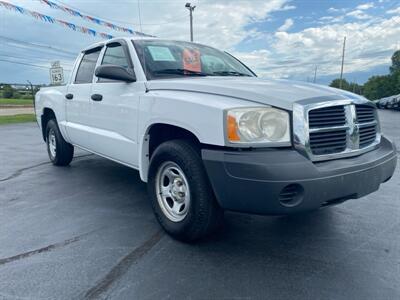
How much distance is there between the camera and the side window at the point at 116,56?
13.1 ft

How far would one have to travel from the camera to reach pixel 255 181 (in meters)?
2.43

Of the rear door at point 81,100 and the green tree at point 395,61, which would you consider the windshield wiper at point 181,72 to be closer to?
the rear door at point 81,100

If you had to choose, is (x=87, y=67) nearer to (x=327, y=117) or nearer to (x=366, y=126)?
(x=327, y=117)

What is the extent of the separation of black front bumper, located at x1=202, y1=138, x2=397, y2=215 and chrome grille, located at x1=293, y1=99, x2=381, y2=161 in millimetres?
105

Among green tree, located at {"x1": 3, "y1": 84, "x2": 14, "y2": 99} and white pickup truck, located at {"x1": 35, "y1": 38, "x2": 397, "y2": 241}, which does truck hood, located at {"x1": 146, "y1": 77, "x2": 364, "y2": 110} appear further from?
green tree, located at {"x1": 3, "y1": 84, "x2": 14, "y2": 99}

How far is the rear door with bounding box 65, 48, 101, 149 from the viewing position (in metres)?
4.66

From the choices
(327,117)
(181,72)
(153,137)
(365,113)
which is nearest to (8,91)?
(181,72)

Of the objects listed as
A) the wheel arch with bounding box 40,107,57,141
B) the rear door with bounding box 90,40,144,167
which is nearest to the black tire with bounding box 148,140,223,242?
the rear door with bounding box 90,40,144,167

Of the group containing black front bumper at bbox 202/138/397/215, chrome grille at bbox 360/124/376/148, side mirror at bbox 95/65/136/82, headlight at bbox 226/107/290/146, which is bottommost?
black front bumper at bbox 202/138/397/215

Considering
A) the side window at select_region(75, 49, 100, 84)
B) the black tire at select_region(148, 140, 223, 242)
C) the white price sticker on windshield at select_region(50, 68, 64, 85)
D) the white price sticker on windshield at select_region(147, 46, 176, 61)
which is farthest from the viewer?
the white price sticker on windshield at select_region(50, 68, 64, 85)

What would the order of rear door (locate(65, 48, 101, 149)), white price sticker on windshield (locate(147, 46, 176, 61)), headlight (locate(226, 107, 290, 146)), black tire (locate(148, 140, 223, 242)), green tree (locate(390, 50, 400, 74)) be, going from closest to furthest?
headlight (locate(226, 107, 290, 146)) < black tire (locate(148, 140, 223, 242)) < white price sticker on windshield (locate(147, 46, 176, 61)) < rear door (locate(65, 48, 101, 149)) < green tree (locate(390, 50, 400, 74))

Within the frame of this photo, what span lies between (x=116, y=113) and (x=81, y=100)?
1.12 meters

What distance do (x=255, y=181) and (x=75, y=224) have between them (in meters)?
2.03

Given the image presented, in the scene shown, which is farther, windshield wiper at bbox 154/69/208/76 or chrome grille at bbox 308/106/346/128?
windshield wiper at bbox 154/69/208/76
